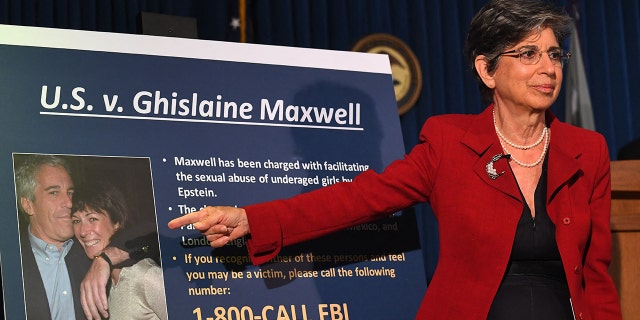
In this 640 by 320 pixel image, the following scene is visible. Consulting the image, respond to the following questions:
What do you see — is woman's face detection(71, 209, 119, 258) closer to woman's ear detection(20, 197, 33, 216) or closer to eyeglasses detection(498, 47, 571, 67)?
woman's ear detection(20, 197, 33, 216)

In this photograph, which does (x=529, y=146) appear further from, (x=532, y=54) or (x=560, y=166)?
(x=532, y=54)

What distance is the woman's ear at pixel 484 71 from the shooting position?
245cm

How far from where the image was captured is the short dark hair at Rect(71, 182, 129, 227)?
222 cm

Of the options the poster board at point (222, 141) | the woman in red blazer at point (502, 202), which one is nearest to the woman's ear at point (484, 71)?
the woman in red blazer at point (502, 202)

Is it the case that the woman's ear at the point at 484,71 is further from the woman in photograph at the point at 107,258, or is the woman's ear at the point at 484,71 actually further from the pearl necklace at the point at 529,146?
the woman in photograph at the point at 107,258

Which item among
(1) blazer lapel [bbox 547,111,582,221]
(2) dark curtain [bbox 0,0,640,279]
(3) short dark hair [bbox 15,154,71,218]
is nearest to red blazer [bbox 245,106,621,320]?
(1) blazer lapel [bbox 547,111,582,221]

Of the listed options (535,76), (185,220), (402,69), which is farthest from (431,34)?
(185,220)

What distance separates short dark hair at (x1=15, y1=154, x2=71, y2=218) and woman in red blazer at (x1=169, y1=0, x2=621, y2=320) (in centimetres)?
31

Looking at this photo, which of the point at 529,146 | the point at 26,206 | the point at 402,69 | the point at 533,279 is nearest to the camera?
the point at 26,206

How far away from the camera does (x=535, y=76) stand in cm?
234

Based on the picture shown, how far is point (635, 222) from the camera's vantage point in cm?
294

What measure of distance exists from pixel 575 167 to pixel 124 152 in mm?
1097

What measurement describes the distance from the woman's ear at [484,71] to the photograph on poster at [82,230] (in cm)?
88

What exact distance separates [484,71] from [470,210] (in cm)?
38
